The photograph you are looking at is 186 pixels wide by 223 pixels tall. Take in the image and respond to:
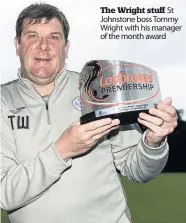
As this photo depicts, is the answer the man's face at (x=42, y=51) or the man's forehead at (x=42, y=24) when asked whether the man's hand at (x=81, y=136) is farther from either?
the man's forehead at (x=42, y=24)

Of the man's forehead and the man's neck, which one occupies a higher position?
the man's forehead

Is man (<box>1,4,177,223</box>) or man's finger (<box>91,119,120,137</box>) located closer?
man's finger (<box>91,119,120,137</box>)

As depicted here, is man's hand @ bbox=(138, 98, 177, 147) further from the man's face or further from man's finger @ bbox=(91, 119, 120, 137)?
the man's face

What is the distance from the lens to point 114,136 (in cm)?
180

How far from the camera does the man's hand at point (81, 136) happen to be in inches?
60.5

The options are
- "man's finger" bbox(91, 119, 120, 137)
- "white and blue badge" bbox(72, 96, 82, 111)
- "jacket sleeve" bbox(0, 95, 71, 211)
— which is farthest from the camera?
"white and blue badge" bbox(72, 96, 82, 111)

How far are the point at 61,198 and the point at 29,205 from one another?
112mm

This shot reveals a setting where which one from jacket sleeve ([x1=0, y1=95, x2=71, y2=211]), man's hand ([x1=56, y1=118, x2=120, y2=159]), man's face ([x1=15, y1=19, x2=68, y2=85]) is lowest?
jacket sleeve ([x1=0, y1=95, x2=71, y2=211])

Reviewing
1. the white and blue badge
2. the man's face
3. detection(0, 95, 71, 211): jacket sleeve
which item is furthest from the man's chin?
detection(0, 95, 71, 211): jacket sleeve

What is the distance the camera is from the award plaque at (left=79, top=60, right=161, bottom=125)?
1.54 meters

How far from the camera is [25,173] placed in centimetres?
166

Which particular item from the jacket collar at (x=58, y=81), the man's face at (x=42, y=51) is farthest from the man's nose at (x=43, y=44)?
the jacket collar at (x=58, y=81)

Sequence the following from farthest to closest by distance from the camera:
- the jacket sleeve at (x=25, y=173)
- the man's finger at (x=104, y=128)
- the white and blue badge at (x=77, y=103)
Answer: the white and blue badge at (x=77, y=103) < the jacket sleeve at (x=25, y=173) < the man's finger at (x=104, y=128)

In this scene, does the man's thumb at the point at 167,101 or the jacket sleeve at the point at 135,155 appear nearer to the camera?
the man's thumb at the point at 167,101
